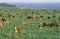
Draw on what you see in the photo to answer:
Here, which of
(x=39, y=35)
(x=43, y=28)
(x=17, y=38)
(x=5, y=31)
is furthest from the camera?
(x=43, y=28)

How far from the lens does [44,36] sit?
12.0m

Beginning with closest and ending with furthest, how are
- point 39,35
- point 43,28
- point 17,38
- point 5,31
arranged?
point 17,38 → point 39,35 → point 5,31 → point 43,28

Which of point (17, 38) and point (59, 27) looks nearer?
point (17, 38)

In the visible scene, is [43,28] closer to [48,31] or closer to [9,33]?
[48,31]

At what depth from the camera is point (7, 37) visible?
38.1 ft

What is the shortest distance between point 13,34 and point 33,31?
1.48 m

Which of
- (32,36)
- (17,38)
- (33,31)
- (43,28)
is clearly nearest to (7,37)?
(17,38)

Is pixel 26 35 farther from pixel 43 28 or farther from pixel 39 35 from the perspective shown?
pixel 43 28

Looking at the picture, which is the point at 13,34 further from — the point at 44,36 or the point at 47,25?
the point at 47,25

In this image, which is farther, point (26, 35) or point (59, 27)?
point (59, 27)

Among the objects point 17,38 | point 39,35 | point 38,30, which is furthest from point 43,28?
point 17,38


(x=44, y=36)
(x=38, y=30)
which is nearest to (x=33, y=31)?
(x=38, y=30)

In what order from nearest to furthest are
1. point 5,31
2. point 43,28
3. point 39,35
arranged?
point 39,35
point 5,31
point 43,28

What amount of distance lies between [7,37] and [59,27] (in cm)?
390
